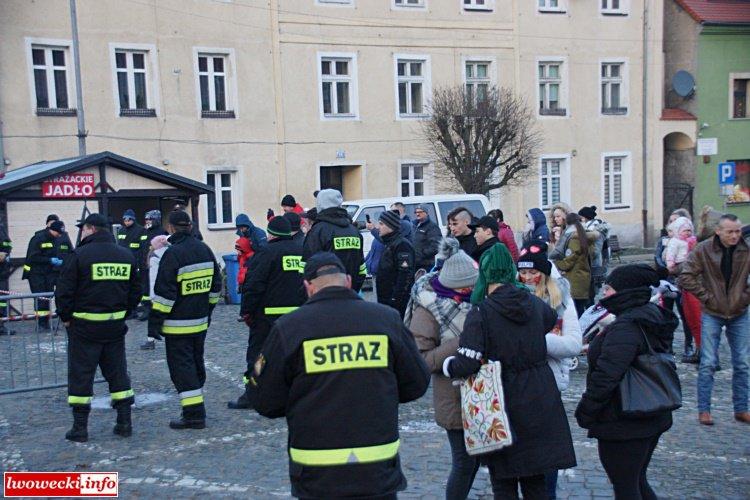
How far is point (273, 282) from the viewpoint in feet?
27.5

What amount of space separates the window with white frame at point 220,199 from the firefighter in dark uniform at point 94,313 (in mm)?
17148

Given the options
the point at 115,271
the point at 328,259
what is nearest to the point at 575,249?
the point at 115,271

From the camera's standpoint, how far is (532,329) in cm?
478

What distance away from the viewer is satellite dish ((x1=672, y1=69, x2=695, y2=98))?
107 feet

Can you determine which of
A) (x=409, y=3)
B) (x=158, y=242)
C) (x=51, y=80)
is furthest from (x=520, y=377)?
(x=409, y=3)

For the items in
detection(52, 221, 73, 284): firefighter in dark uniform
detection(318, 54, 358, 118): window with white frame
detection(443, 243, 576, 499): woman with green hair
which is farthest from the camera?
detection(318, 54, 358, 118): window with white frame

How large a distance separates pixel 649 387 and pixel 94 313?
15.8 feet

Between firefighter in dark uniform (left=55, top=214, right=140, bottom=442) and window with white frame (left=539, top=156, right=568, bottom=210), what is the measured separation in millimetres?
24438

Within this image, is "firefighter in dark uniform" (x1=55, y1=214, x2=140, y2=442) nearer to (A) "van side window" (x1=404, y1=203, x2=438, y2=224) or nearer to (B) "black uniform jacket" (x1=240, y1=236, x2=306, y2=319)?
A: (B) "black uniform jacket" (x1=240, y1=236, x2=306, y2=319)

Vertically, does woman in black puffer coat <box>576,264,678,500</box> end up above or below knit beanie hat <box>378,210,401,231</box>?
below

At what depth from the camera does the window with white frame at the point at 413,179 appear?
93.4 feet

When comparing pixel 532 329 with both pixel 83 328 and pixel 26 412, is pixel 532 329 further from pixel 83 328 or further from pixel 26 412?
pixel 26 412

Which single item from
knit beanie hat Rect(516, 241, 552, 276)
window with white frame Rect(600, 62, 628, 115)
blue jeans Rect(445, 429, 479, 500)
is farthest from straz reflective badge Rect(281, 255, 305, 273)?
window with white frame Rect(600, 62, 628, 115)

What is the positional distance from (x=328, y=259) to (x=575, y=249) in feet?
23.7
